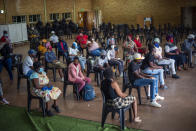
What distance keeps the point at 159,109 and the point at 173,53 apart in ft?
10.4

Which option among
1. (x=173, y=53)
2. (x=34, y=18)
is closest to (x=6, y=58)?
(x=173, y=53)

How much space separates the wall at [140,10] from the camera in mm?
19188

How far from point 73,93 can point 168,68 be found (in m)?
3.21

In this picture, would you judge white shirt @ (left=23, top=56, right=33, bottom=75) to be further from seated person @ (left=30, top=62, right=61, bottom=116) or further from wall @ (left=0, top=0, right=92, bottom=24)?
wall @ (left=0, top=0, right=92, bottom=24)

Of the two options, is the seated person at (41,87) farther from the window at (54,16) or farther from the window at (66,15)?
the window at (66,15)

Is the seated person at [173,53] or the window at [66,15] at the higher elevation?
the window at [66,15]

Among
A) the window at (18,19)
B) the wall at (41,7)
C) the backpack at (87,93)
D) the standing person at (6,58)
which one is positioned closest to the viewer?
the backpack at (87,93)

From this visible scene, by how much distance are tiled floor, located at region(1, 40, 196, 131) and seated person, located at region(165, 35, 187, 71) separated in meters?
1.01

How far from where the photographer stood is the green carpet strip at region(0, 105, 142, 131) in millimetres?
4613

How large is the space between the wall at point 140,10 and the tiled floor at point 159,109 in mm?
12904

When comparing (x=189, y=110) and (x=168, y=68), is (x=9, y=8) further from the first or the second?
(x=189, y=110)

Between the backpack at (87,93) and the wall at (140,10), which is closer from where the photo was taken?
the backpack at (87,93)

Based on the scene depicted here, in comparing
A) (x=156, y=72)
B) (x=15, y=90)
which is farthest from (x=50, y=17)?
(x=156, y=72)

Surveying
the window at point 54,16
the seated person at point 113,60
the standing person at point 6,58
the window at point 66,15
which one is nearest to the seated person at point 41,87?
the seated person at point 113,60
